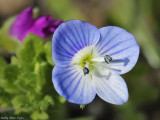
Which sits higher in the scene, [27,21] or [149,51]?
[27,21]

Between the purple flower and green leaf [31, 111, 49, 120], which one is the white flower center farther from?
green leaf [31, 111, 49, 120]

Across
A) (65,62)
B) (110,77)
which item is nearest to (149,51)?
(110,77)

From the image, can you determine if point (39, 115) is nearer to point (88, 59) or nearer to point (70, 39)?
point (88, 59)

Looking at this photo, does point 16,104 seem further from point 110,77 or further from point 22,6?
point 22,6

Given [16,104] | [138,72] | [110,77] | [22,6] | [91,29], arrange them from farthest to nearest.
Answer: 1. [22,6]
2. [138,72]
3. [16,104]
4. [110,77]
5. [91,29]

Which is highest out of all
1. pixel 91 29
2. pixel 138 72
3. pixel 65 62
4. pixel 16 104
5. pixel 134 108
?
pixel 91 29

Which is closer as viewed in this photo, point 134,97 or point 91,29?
point 91,29

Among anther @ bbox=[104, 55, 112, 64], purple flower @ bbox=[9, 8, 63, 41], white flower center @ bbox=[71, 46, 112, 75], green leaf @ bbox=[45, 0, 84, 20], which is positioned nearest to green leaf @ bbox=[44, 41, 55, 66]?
purple flower @ bbox=[9, 8, 63, 41]

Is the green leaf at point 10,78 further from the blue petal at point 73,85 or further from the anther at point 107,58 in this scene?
the anther at point 107,58
